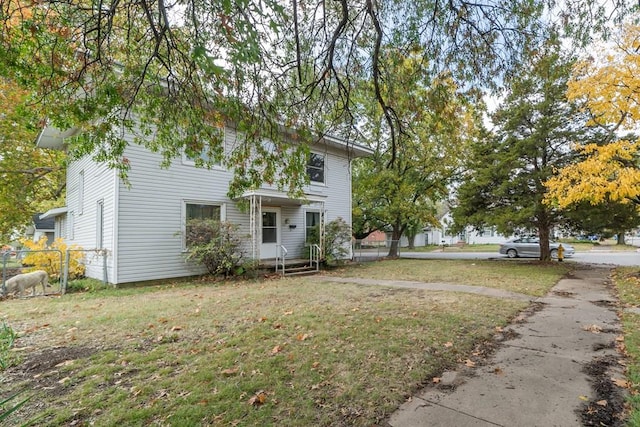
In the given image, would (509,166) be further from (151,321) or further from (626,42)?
(151,321)

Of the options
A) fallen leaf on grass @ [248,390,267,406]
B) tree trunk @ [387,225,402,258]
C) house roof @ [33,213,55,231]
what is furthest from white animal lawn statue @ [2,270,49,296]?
house roof @ [33,213,55,231]

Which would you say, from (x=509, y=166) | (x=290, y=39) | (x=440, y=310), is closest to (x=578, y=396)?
(x=440, y=310)

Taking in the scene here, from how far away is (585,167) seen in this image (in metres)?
8.93

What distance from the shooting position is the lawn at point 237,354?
8.98ft

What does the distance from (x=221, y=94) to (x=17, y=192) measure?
16.3m

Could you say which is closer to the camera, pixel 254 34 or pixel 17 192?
pixel 254 34

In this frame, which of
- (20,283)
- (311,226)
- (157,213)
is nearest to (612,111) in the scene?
(311,226)

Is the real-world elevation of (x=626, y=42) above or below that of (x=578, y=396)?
above

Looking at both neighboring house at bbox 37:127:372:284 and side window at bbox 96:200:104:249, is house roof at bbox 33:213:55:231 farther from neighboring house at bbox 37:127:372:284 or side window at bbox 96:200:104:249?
side window at bbox 96:200:104:249

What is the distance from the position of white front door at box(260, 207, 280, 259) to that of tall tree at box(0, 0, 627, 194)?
735 centimetres

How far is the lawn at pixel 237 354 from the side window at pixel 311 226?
252 inches

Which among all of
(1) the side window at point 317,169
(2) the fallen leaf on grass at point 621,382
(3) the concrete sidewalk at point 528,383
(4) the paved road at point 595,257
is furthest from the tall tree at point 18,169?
(4) the paved road at point 595,257

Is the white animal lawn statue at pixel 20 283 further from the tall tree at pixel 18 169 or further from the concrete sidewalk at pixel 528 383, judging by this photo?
the concrete sidewalk at pixel 528 383

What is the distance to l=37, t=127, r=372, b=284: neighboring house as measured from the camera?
932 centimetres
